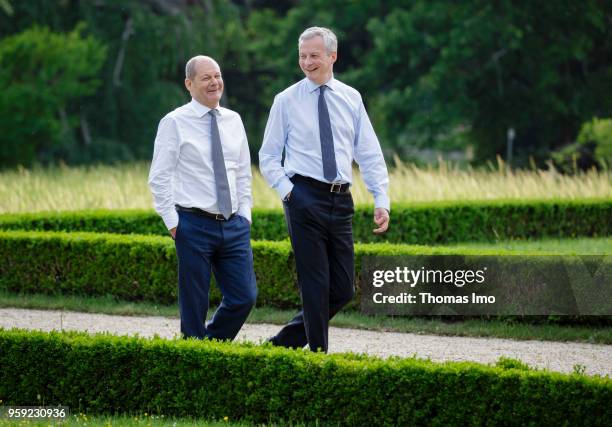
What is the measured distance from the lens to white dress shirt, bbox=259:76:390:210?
17.8ft

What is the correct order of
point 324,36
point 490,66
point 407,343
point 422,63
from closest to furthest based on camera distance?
point 324,36 < point 407,343 < point 490,66 < point 422,63

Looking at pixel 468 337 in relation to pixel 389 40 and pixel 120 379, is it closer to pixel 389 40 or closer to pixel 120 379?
pixel 120 379

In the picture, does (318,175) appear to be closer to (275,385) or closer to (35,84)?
(275,385)

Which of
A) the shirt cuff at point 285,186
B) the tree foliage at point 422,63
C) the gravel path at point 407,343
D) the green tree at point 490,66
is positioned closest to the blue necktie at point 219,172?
the shirt cuff at point 285,186

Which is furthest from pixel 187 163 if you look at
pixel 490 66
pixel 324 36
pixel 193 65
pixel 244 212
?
pixel 490 66

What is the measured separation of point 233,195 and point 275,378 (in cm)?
114

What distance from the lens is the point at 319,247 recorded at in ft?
17.7

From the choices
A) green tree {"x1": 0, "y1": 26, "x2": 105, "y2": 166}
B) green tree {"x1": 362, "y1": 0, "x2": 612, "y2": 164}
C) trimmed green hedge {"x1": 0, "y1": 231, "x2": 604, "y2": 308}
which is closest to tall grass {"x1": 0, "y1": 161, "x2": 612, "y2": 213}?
trimmed green hedge {"x1": 0, "y1": 231, "x2": 604, "y2": 308}

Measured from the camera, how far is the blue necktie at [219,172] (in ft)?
18.0

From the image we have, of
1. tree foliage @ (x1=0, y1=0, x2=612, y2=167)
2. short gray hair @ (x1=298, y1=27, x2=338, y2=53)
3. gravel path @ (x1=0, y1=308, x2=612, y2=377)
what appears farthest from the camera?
tree foliage @ (x1=0, y1=0, x2=612, y2=167)

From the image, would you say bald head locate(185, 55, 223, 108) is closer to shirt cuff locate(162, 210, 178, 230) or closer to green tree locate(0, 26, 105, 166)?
shirt cuff locate(162, 210, 178, 230)

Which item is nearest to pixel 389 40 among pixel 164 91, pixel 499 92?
pixel 499 92

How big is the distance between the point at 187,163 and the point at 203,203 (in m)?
0.26

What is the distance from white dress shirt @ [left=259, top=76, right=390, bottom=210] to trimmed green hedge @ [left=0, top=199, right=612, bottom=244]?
499 cm
